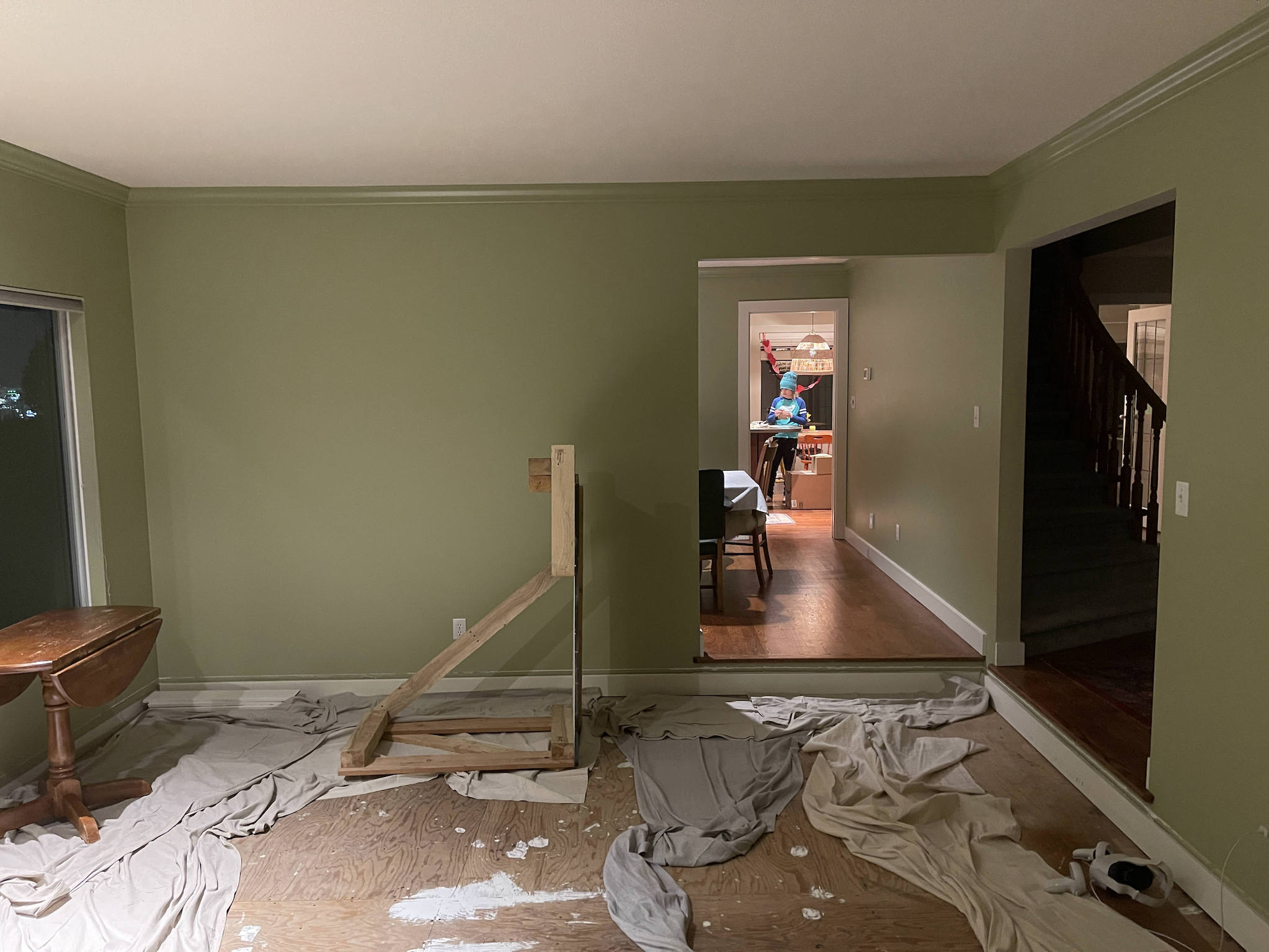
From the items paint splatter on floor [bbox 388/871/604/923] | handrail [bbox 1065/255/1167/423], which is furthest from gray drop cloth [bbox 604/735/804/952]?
handrail [bbox 1065/255/1167/423]

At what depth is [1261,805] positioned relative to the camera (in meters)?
2.08

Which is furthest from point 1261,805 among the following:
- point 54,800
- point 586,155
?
point 54,800

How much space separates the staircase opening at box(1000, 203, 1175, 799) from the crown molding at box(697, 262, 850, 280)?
65.8 inches

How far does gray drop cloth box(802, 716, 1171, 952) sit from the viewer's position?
7.09ft

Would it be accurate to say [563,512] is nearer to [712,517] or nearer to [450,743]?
[450,743]

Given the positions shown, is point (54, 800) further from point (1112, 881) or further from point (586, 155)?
point (1112, 881)

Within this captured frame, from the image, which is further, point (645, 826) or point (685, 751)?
point (685, 751)

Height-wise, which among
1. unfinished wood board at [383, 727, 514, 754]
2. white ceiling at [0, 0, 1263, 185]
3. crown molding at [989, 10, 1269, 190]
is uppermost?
white ceiling at [0, 0, 1263, 185]

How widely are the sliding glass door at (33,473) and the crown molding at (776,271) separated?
4202mm

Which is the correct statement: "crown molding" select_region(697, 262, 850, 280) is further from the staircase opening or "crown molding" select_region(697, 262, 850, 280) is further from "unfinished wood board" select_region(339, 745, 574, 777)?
"unfinished wood board" select_region(339, 745, 574, 777)

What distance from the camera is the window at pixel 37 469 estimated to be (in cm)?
307

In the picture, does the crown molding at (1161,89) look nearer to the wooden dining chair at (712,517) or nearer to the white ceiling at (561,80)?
the white ceiling at (561,80)

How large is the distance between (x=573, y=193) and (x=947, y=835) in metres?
2.79

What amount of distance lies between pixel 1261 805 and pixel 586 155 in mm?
2865
